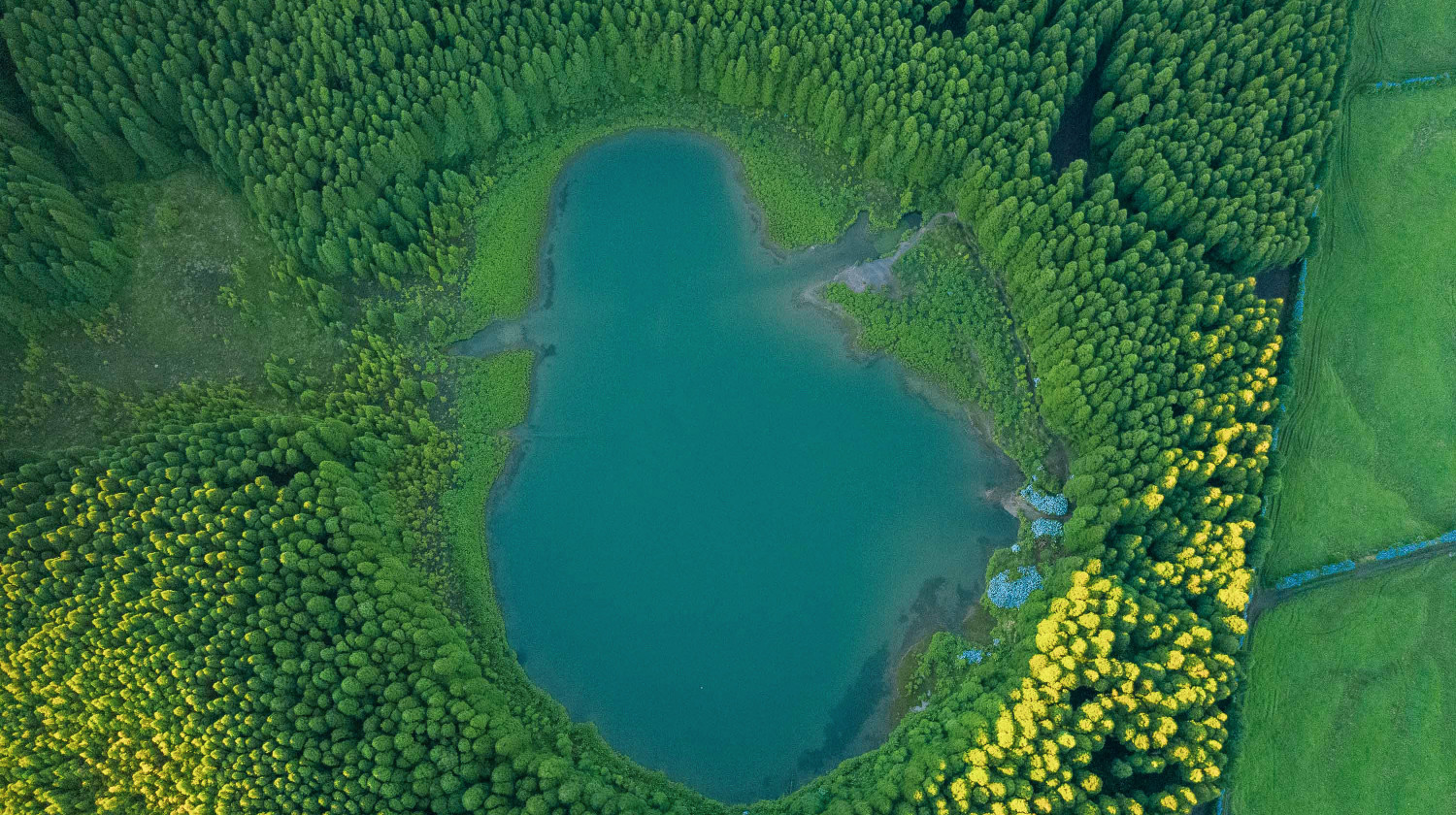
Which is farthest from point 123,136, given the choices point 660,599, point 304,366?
point 660,599

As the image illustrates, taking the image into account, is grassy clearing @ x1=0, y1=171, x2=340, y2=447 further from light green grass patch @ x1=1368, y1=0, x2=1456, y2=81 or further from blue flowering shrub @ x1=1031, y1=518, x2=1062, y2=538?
light green grass patch @ x1=1368, y1=0, x2=1456, y2=81

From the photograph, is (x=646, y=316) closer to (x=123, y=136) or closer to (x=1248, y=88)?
(x=123, y=136)

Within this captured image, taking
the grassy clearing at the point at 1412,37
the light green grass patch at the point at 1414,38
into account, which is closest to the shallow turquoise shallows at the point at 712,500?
the grassy clearing at the point at 1412,37

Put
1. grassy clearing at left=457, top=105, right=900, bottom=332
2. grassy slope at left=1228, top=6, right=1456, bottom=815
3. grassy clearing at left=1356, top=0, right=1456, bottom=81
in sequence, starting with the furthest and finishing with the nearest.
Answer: grassy clearing at left=1356, top=0, right=1456, bottom=81
grassy clearing at left=457, top=105, right=900, bottom=332
grassy slope at left=1228, top=6, right=1456, bottom=815

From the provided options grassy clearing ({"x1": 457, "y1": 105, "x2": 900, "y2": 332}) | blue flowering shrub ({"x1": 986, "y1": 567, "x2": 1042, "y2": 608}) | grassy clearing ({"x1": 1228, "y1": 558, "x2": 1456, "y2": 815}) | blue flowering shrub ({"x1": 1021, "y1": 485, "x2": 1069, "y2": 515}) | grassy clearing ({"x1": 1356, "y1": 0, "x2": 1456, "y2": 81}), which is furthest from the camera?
grassy clearing ({"x1": 1356, "y1": 0, "x2": 1456, "y2": 81})

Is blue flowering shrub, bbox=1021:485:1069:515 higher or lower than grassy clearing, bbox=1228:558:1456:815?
higher

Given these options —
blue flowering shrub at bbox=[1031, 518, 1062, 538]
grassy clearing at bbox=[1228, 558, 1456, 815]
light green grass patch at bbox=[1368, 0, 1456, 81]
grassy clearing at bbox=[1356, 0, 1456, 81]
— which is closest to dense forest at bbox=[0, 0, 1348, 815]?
blue flowering shrub at bbox=[1031, 518, 1062, 538]
